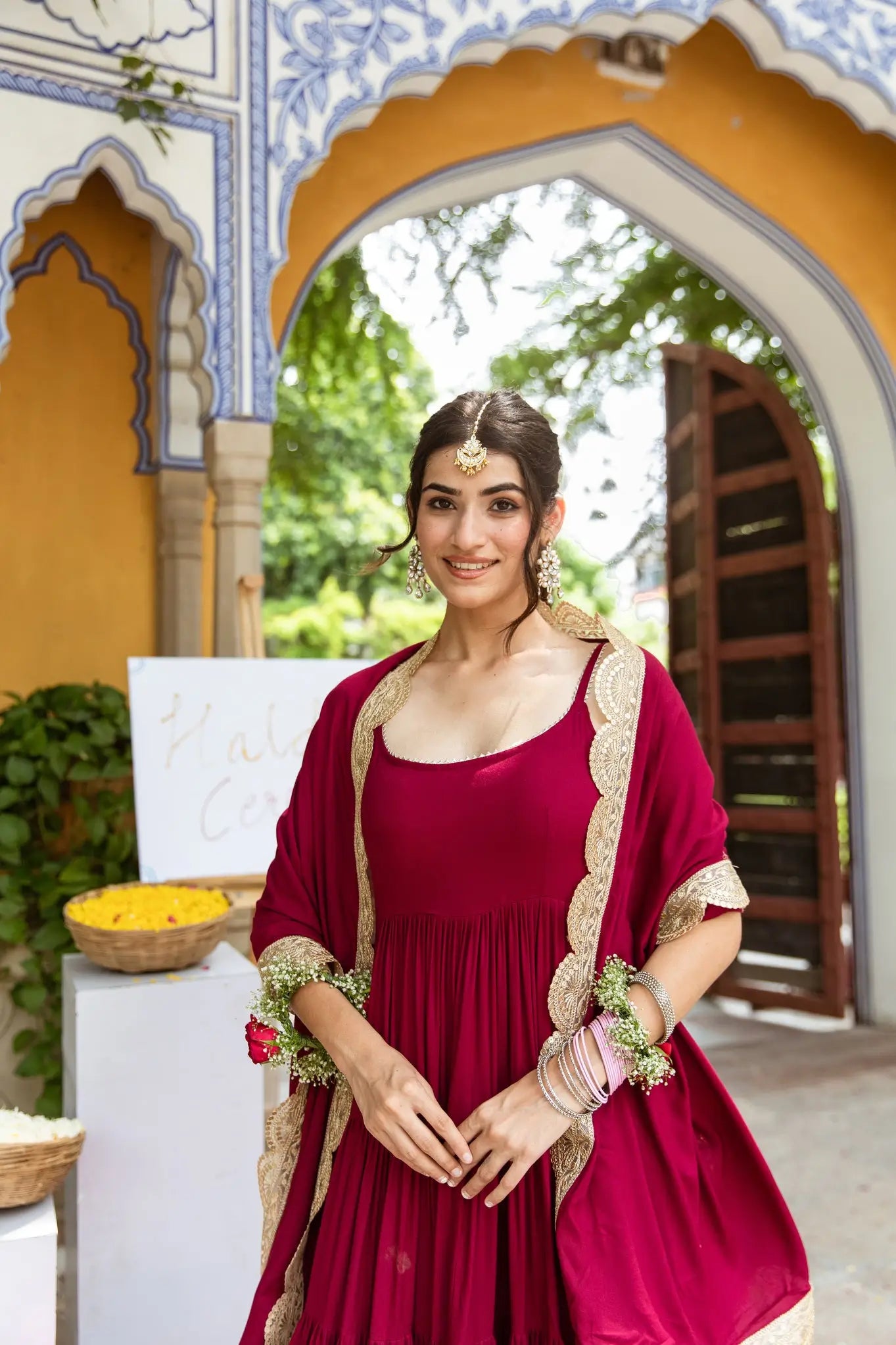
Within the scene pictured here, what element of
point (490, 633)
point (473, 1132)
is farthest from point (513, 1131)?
point (490, 633)

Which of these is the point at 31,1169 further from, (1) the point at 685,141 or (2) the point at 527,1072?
(1) the point at 685,141

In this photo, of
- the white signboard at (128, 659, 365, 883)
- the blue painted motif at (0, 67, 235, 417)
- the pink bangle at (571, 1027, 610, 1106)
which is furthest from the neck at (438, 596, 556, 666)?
the blue painted motif at (0, 67, 235, 417)

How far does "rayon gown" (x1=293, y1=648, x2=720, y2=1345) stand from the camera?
115 centimetres

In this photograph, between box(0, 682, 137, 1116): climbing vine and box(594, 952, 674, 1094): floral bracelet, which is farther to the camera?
box(0, 682, 137, 1116): climbing vine

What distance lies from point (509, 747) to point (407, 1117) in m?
0.38

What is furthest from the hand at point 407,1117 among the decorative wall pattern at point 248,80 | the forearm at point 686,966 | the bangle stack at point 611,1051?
the decorative wall pattern at point 248,80

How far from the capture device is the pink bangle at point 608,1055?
1146 millimetres

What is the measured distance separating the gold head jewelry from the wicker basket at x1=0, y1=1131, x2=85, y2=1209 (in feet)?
4.24

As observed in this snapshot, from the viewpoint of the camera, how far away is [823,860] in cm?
477

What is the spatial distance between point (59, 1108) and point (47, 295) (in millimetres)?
2449

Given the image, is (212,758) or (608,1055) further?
(212,758)

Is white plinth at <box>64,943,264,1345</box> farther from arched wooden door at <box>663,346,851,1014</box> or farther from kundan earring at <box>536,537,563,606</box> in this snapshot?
arched wooden door at <box>663,346,851,1014</box>

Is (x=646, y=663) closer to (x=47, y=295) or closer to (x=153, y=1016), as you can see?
(x=153, y=1016)

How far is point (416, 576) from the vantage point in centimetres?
142
